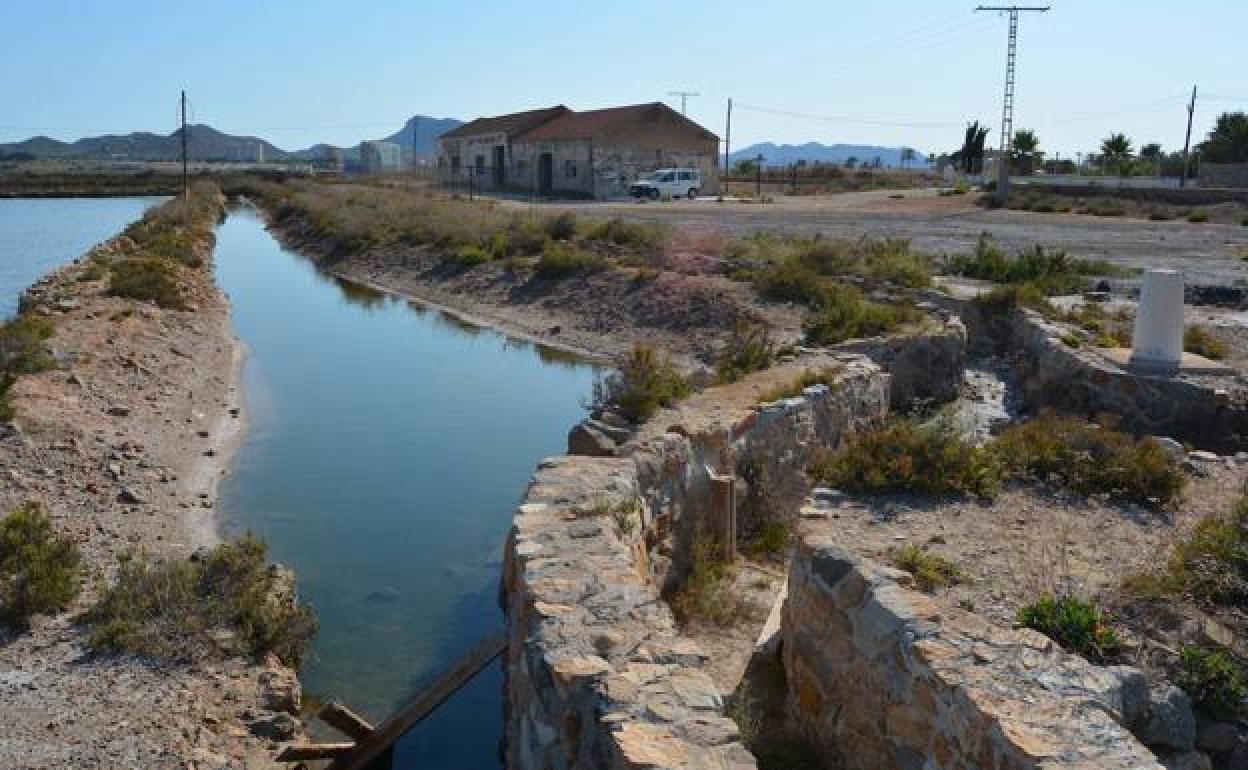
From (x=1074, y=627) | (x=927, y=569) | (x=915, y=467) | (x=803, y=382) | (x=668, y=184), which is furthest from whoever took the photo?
(x=668, y=184)

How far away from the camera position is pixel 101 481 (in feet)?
38.7

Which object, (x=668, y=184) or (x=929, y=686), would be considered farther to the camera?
(x=668, y=184)

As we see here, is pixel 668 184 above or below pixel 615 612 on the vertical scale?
above

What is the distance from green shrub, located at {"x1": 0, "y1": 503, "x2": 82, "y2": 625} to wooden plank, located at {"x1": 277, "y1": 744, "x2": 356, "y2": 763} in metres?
2.51

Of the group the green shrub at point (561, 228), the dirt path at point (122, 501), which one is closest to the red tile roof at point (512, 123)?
the green shrub at point (561, 228)

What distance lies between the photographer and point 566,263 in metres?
27.5

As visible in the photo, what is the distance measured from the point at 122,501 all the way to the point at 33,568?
9.90 feet

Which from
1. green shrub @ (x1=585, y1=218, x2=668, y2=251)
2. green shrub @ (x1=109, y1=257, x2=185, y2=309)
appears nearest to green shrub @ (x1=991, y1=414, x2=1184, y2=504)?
green shrub @ (x1=585, y1=218, x2=668, y2=251)

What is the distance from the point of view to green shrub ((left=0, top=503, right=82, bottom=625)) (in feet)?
27.0

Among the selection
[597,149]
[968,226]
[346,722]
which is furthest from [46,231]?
[346,722]

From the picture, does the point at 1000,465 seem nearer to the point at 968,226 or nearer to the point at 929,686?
the point at 929,686

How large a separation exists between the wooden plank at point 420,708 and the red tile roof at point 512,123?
5885 cm

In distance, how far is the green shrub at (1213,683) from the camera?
5988mm

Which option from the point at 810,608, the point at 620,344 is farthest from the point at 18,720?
the point at 620,344
